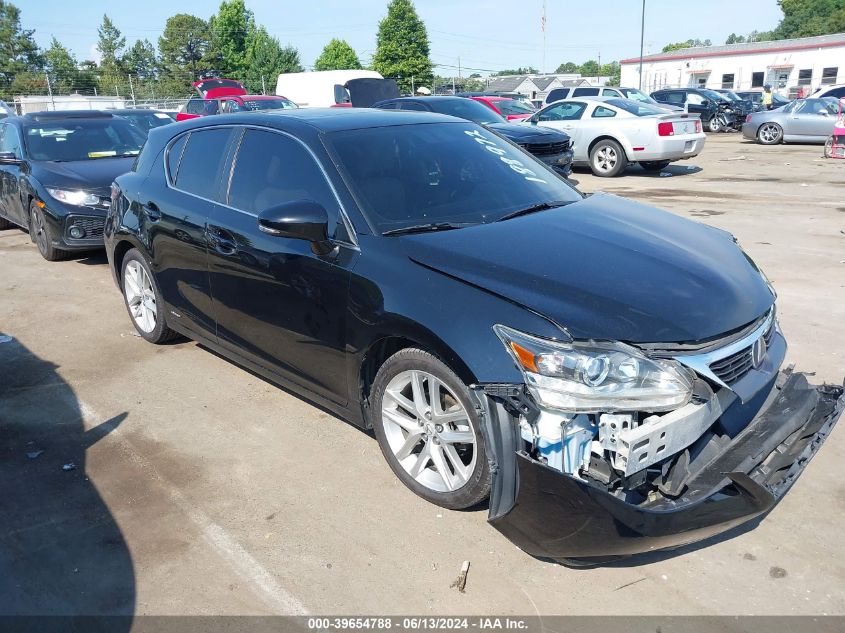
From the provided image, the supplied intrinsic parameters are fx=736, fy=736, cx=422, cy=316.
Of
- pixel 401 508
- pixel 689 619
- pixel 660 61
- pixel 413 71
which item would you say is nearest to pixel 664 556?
pixel 689 619

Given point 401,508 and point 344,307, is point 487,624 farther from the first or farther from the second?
point 344,307

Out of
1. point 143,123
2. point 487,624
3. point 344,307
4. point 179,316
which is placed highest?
point 143,123

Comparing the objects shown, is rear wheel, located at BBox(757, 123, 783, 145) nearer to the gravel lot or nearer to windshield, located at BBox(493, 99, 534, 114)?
windshield, located at BBox(493, 99, 534, 114)

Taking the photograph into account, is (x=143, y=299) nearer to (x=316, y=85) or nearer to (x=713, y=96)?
(x=713, y=96)

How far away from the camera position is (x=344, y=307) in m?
3.61

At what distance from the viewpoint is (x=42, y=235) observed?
882 cm

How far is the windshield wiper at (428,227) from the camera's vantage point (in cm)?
360

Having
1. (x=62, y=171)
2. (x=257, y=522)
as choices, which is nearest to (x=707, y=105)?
(x=62, y=171)

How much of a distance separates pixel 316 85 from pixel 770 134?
18.7 m

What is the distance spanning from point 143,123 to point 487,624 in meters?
10.8

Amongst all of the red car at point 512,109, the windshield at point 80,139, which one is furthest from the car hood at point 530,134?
the windshield at point 80,139

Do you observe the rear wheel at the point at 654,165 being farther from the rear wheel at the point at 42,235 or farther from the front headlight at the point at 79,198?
the rear wheel at the point at 42,235

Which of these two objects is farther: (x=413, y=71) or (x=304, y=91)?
(x=413, y=71)

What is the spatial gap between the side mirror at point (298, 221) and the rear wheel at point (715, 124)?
2602 centimetres
